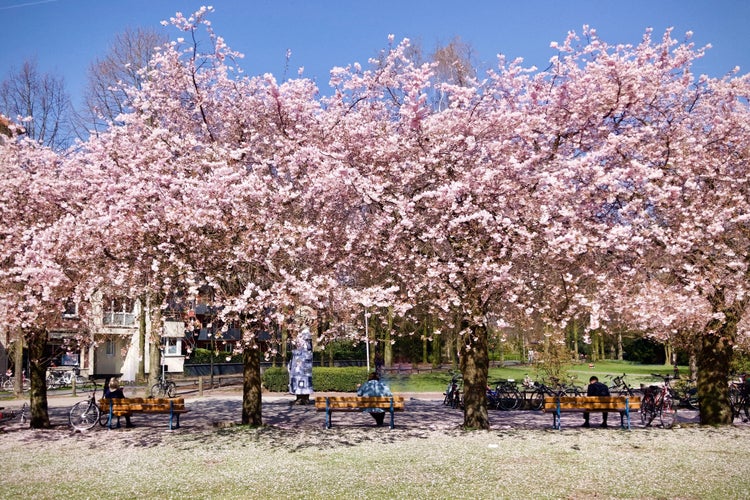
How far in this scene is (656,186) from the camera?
13312 mm

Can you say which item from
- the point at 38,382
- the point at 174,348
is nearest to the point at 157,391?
the point at 38,382

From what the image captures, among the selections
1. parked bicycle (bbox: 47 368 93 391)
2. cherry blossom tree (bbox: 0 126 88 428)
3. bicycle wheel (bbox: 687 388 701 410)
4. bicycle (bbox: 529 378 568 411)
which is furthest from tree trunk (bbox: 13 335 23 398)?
bicycle wheel (bbox: 687 388 701 410)

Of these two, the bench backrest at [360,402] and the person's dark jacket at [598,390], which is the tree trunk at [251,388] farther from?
the person's dark jacket at [598,390]

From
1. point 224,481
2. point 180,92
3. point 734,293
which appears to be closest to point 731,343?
point 734,293

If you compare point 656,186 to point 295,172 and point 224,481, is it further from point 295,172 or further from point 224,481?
point 224,481

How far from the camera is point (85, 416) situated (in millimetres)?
17031

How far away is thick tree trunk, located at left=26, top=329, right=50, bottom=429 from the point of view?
56.1ft

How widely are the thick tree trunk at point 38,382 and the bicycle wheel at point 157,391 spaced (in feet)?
27.4

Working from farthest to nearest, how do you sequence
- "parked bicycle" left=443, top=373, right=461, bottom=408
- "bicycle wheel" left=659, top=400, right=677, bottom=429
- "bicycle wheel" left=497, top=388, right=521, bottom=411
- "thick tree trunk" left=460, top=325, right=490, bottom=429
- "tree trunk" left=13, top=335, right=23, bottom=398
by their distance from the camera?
1. "tree trunk" left=13, top=335, right=23, bottom=398
2. "parked bicycle" left=443, top=373, right=461, bottom=408
3. "bicycle wheel" left=497, top=388, right=521, bottom=411
4. "bicycle wheel" left=659, top=400, right=677, bottom=429
5. "thick tree trunk" left=460, top=325, right=490, bottom=429

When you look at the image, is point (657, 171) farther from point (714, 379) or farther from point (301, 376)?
point (301, 376)

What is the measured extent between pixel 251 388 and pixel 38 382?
5.89m

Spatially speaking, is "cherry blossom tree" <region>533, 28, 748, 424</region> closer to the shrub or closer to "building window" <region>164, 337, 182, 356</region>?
the shrub

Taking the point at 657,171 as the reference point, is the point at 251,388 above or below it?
below

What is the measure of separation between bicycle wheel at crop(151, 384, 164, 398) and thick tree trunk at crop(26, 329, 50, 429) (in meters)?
8.36
